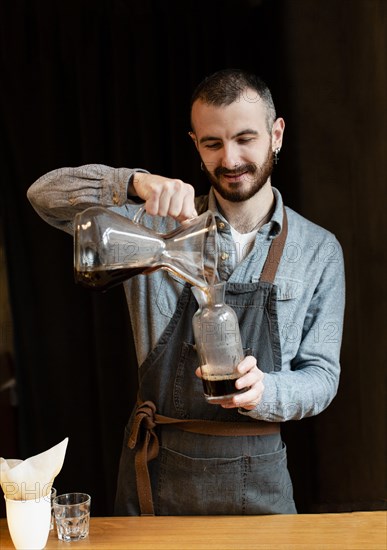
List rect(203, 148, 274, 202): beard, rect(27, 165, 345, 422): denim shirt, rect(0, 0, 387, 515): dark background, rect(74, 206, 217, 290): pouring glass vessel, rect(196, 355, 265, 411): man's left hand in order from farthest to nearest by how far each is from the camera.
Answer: rect(0, 0, 387, 515): dark background < rect(203, 148, 274, 202): beard < rect(27, 165, 345, 422): denim shirt < rect(196, 355, 265, 411): man's left hand < rect(74, 206, 217, 290): pouring glass vessel

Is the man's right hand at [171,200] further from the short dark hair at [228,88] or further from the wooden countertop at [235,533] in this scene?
the wooden countertop at [235,533]

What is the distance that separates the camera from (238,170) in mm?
1913

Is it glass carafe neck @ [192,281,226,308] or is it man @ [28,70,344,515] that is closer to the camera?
glass carafe neck @ [192,281,226,308]

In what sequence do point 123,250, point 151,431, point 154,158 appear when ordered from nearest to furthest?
point 123,250 → point 151,431 → point 154,158

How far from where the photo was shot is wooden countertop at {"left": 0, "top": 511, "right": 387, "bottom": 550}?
144 centimetres

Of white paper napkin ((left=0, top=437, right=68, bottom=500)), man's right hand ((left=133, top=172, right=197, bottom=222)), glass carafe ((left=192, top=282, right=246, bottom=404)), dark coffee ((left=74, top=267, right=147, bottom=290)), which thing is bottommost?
white paper napkin ((left=0, top=437, right=68, bottom=500))

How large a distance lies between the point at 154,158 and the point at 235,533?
4.13 ft

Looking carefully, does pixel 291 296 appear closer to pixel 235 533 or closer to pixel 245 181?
pixel 245 181

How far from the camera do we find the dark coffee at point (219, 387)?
1439mm

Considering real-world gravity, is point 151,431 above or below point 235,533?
above

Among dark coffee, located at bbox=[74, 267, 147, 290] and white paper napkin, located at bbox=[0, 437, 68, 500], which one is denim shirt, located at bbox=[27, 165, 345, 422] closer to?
dark coffee, located at bbox=[74, 267, 147, 290]

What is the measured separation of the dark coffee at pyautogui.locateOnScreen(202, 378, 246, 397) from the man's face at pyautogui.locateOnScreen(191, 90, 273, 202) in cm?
64

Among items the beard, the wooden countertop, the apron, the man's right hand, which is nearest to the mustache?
the beard

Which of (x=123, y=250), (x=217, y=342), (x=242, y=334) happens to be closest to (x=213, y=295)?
(x=217, y=342)
